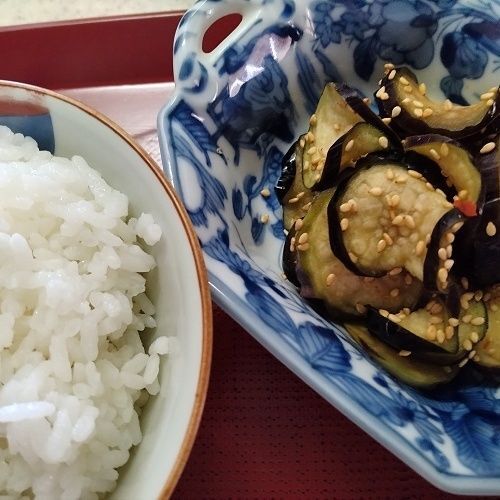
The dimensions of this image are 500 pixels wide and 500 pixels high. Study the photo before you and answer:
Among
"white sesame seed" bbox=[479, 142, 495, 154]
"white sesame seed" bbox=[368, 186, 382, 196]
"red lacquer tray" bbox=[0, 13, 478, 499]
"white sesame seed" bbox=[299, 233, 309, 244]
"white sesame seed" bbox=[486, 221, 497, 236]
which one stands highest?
"white sesame seed" bbox=[479, 142, 495, 154]

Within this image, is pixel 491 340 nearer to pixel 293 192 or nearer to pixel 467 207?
pixel 467 207

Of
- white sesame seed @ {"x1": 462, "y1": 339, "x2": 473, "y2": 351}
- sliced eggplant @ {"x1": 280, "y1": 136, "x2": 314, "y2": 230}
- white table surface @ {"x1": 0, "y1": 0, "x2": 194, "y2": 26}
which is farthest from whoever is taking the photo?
white table surface @ {"x1": 0, "y1": 0, "x2": 194, "y2": 26}

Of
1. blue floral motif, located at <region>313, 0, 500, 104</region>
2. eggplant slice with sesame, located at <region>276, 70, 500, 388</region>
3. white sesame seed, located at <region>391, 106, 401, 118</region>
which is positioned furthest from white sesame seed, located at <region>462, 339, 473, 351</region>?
blue floral motif, located at <region>313, 0, 500, 104</region>

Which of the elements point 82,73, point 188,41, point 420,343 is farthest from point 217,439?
point 82,73

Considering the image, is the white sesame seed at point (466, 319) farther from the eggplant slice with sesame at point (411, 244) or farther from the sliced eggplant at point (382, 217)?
the sliced eggplant at point (382, 217)

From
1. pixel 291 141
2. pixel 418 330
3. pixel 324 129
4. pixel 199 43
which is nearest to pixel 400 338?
pixel 418 330

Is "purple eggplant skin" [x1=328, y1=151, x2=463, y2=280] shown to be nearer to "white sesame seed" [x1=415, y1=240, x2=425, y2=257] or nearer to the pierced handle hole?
"white sesame seed" [x1=415, y1=240, x2=425, y2=257]
